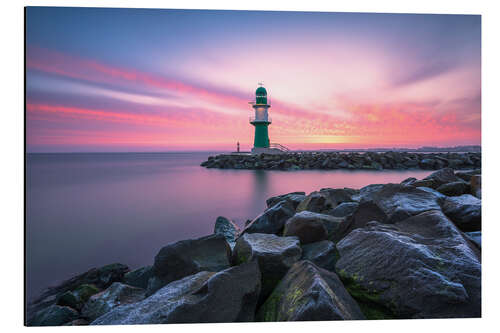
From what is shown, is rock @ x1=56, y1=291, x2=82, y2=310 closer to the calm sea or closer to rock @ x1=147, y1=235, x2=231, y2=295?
the calm sea

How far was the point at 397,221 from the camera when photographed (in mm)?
2125

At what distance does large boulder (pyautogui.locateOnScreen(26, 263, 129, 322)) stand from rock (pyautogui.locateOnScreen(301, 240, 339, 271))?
1.94m

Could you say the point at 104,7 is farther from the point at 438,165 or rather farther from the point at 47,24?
the point at 438,165

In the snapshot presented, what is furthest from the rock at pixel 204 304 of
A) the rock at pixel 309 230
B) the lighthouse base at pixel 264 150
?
the lighthouse base at pixel 264 150

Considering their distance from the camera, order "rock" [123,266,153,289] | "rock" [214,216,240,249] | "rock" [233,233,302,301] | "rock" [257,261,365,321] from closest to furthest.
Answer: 1. "rock" [257,261,365,321]
2. "rock" [233,233,302,301]
3. "rock" [123,266,153,289]
4. "rock" [214,216,240,249]

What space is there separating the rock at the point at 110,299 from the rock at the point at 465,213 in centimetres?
280

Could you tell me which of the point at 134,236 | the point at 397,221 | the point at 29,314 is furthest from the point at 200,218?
the point at 397,221

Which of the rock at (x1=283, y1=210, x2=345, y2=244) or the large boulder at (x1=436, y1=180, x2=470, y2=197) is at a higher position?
the large boulder at (x1=436, y1=180, x2=470, y2=197)

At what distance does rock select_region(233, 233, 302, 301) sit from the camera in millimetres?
1631

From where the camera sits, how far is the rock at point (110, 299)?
1.79m

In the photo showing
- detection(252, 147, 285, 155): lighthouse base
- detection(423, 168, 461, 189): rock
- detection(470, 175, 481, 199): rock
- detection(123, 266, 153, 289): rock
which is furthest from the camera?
detection(252, 147, 285, 155): lighthouse base

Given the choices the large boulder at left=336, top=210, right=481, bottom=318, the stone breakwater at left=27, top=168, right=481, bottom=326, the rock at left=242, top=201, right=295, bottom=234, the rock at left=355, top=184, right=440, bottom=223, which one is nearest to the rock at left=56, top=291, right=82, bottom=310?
the stone breakwater at left=27, top=168, right=481, bottom=326

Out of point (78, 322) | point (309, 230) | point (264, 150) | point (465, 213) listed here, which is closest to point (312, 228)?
point (309, 230)
